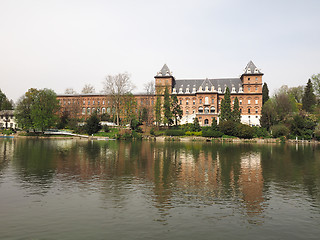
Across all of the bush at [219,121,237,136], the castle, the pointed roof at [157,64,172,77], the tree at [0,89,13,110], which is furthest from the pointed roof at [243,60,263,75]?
the tree at [0,89,13,110]

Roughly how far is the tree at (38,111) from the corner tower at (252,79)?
64.9 meters

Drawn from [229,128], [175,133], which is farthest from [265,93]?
[175,133]

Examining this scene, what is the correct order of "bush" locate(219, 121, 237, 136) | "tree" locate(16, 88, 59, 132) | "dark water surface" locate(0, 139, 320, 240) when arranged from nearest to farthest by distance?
"dark water surface" locate(0, 139, 320, 240) < "bush" locate(219, 121, 237, 136) < "tree" locate(16, 88, 59, 132)

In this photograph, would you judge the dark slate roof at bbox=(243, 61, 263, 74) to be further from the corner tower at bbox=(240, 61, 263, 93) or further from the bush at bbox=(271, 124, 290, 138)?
the bush at bbox=(271, 124, 290, 138)

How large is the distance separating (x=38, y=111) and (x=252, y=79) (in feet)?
232

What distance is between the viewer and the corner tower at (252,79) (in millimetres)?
89375

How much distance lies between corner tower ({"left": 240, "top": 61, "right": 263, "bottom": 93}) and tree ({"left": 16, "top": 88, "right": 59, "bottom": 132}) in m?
64.9

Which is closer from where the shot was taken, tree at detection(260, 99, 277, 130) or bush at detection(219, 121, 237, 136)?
bush at detection(219, 121, 237, 136)

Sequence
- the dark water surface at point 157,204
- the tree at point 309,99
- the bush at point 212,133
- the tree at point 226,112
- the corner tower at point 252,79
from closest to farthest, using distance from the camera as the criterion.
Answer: the dark water surface at point 157,204
the bush at point 212,133
the tree at point 226,112
the tree at point 309,99
the corner tower at point 252,79

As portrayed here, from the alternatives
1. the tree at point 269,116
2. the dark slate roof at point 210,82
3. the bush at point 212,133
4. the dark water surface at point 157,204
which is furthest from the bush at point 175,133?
the dark water surface at point 157,204

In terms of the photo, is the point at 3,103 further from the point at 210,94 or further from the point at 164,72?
the point at 210,94

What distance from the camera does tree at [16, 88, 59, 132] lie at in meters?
68.8

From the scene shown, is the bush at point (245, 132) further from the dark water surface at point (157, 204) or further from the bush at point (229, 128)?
the dark water surface at point (157, 204)

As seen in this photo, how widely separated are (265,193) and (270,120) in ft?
211
